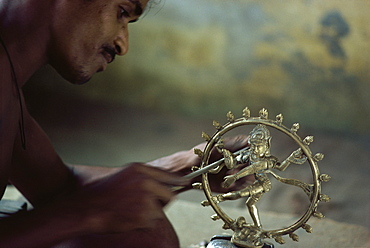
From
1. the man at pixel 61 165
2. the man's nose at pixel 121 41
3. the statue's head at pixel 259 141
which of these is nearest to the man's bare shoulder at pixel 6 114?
the man at pixel 61 165

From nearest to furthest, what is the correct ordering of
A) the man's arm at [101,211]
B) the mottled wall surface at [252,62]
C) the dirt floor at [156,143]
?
the man's arm at [101,211]
the dirt floor at [156,143]
the mottled wall surface at [252,62]

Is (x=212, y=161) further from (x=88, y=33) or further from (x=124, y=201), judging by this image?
(x=88, y=33)

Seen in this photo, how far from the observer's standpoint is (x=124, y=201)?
101cm

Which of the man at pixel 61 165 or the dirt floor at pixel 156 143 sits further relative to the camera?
the dirt floor at pixel 156 143

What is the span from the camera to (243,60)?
3617mm

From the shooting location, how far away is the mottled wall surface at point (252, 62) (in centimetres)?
338

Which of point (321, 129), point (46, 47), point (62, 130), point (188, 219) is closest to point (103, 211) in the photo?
point (46, 47)

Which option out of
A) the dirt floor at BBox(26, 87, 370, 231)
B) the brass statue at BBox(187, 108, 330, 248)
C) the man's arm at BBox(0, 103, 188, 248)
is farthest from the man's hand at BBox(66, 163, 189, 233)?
the dirt floor at BBox(26, 87, 370, 231)

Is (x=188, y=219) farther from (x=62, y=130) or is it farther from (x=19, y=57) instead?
(x=62, y=130)

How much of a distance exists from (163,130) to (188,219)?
4.16 feet

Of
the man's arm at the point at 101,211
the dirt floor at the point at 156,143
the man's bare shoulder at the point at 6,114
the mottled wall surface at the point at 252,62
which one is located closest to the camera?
the man's arm at the point at 101,211

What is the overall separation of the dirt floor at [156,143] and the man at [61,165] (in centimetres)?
107

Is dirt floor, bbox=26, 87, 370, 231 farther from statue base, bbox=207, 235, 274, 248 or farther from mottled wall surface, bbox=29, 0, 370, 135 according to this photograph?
statue base, bbox=207, 235, 274, 248

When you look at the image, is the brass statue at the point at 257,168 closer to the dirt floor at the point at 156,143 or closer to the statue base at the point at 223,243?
the statue base at the point at 223,243
